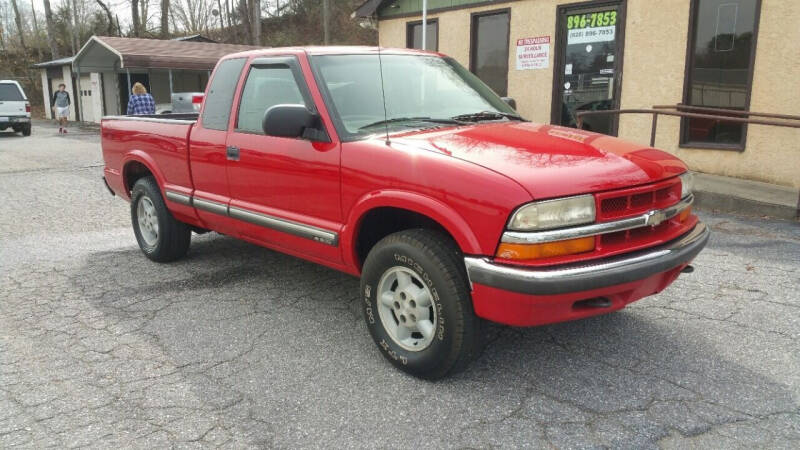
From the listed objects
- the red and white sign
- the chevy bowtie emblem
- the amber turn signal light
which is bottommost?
the amber turn signal light

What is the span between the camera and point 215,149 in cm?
478

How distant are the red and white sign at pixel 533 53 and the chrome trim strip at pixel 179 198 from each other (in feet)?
26.2

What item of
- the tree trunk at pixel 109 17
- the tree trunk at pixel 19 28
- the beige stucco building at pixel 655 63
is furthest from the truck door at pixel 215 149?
the tree trunk at pixel 19 28

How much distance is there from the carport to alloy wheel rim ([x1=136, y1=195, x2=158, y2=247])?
18.0 meters

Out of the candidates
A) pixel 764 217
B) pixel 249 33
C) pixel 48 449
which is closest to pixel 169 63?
pixel 249 33

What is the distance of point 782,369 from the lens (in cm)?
357

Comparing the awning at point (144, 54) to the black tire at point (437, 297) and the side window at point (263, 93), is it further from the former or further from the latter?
the black tire at point (437, 297)

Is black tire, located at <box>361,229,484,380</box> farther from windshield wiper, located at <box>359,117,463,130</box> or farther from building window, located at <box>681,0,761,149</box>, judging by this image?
building window, located at <box>681,0,761,149</box>

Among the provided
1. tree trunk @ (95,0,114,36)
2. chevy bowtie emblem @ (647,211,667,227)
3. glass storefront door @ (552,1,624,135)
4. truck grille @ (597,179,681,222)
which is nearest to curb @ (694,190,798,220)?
glass storefront door @ (552,1,624,135)

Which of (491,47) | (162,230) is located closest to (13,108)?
(491,47)

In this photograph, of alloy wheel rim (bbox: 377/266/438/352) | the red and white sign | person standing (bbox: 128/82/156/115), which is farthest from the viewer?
person standing (bbox: 128/82/156/115)

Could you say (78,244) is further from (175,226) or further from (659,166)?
(659,166)

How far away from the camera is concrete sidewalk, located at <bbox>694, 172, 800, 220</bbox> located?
731 centimetres

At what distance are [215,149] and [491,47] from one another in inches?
346
